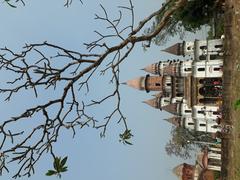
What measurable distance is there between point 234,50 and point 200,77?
24.3 metres

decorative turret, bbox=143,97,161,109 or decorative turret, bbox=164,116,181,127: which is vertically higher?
decorative turret, bbox=143,97,161,109

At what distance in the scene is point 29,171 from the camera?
24.2 ft

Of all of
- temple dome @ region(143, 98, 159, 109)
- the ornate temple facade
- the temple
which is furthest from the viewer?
temple dome @ region(143, 98, 159, 109)

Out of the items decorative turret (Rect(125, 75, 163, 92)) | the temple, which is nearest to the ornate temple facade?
decorative turret (Rect(125, 75, 163, 92))

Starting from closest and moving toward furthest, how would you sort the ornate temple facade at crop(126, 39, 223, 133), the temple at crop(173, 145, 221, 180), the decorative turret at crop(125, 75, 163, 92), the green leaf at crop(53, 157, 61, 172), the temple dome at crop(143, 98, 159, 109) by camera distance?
the green leaf at crop(53, 157, 61, 172) → the temple at crop(173, 145, 221, 180) → the ornate temple facade at crop(126, 39, 223, 133) → the decorative turret at crop(125, 75, 163, 92) → the temple dome at crop(143, 98, 159, 109)

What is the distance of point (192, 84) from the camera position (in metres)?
43.2

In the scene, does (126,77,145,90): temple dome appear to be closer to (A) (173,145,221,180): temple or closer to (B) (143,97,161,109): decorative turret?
(B) (143,97,161,109): decorative turret

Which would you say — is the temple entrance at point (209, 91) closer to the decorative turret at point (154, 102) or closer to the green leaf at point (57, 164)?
the decorative turret at point (154, 102)

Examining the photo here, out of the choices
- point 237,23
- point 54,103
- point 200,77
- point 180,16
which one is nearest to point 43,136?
point 54,103

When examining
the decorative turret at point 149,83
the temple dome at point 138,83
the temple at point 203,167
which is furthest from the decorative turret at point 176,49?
the temple at point 203,167

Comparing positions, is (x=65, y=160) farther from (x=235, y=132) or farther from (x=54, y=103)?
(x=235, y=132)

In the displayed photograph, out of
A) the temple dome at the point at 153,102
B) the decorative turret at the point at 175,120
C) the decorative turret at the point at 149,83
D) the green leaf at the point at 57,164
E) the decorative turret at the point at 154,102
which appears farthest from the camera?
the temple dome at the point at 153,102

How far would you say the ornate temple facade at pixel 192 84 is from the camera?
138 ft

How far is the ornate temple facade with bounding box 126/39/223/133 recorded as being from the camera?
42000 millimetres
